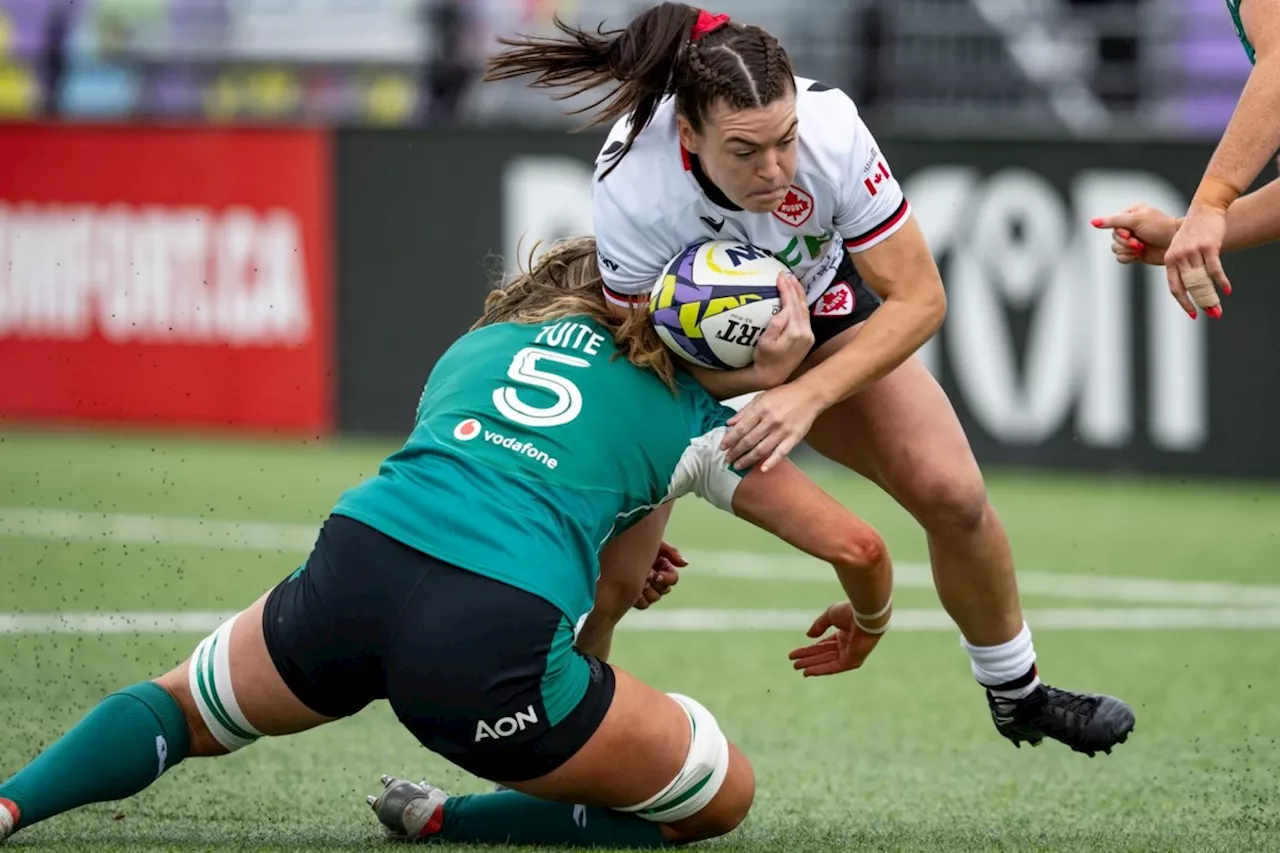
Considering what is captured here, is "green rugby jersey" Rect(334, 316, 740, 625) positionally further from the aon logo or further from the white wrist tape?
the white wrist tape

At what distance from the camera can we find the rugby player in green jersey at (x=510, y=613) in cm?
381

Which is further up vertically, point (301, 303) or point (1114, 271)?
point (1114, 271)

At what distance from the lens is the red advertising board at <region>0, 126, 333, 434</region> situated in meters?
12.6

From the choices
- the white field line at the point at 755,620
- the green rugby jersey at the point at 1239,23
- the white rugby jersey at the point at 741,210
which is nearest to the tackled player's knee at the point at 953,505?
the white rugby jersey at the point at 741,210

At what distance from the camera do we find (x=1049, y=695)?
5035 millimetres

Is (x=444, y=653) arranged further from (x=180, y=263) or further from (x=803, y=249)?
(x=180, y=263)

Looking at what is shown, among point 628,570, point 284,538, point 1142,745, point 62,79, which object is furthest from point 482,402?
point 62,79

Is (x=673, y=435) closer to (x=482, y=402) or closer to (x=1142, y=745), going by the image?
(x=482, y=402)

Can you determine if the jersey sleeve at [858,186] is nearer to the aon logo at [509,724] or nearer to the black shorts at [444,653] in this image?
the black shorts at [444,653]

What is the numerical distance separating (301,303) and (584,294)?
8.42 meters

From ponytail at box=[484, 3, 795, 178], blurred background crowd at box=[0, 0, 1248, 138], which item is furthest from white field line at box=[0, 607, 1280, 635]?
blurred background crowd at box=[0, 0, 1248, 138]

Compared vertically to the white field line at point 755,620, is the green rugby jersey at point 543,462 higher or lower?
higher

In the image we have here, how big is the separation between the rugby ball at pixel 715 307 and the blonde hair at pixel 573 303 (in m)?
0.05

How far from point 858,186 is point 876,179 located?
60 mm
